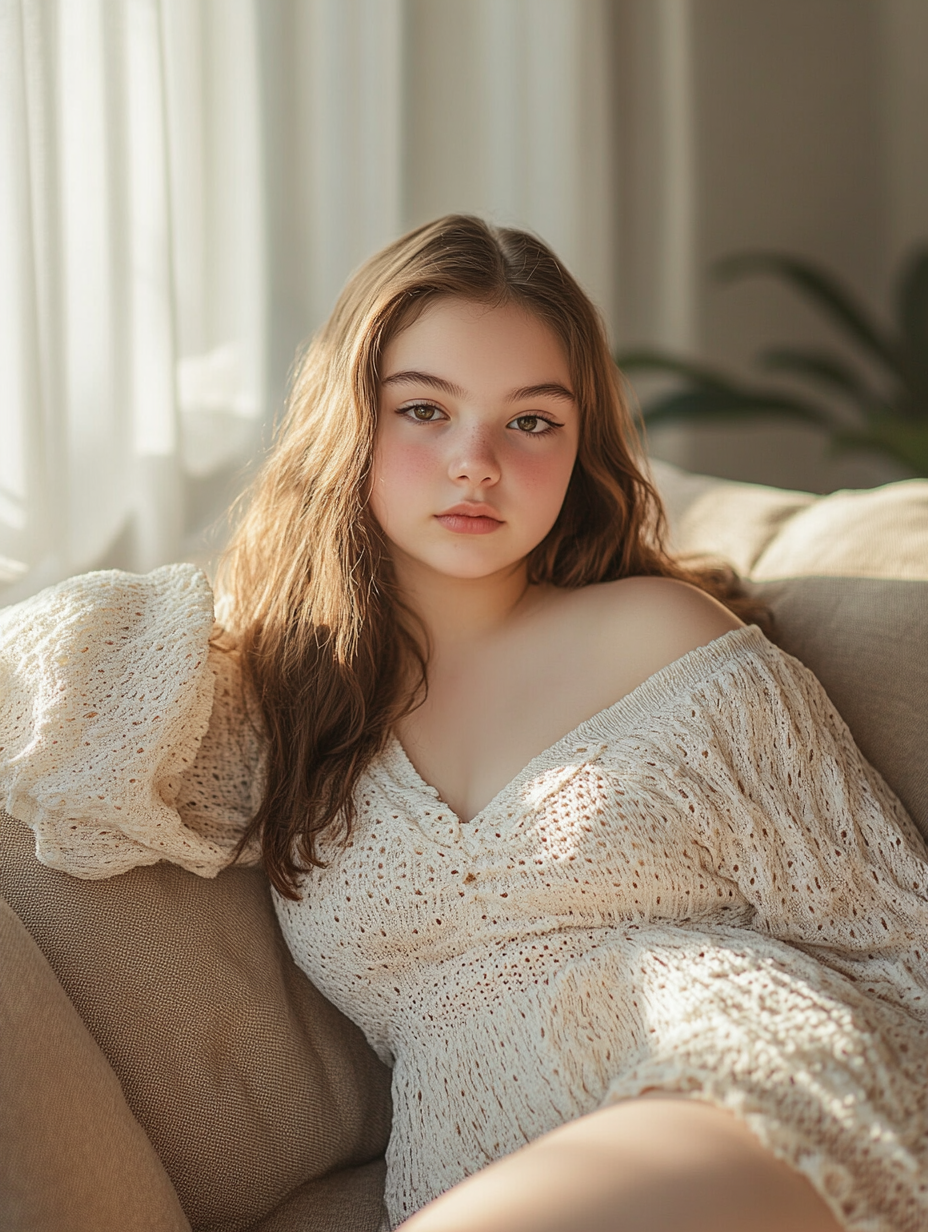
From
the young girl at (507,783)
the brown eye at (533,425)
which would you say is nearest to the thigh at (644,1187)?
the young girl at (507,783)

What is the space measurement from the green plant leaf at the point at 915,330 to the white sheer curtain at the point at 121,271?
1.69m

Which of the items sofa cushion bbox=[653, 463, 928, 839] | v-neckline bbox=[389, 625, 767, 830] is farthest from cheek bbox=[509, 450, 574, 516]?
sofa cushion bbox=[653, 463, 928, 839]

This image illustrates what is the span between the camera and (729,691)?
1114mm

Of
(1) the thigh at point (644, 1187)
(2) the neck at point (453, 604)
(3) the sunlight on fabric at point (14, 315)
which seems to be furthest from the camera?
(3) the sunlight on fabric at point (14, 315)

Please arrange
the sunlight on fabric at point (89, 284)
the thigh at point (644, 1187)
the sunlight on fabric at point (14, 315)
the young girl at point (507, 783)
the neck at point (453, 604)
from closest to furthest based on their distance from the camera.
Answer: the thigh at point (644, 1187), the young girl at point (507, 783), the neck at point (453, 604), the sunlight on fabric at point (14, 315), the sunlight on fabric at point (89, 284)

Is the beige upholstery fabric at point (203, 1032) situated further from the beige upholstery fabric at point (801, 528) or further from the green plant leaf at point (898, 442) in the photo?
the green plant leaf at point (898, 442)

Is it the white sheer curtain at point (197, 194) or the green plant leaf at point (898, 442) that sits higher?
the white sheer curtain at point (197, 194)

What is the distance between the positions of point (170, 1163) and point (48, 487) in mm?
941

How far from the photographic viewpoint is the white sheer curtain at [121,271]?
1499 mm

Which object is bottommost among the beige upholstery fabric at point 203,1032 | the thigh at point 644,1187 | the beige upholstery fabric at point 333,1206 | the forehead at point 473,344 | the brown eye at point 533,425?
the beige upholstery fabric at point 333,1206

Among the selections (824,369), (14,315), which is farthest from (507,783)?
(824,369)

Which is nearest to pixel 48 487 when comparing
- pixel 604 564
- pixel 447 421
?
pixel 447 421

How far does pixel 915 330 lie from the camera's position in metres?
2.77

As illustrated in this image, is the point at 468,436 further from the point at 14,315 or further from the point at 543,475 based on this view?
the point at 14,315
